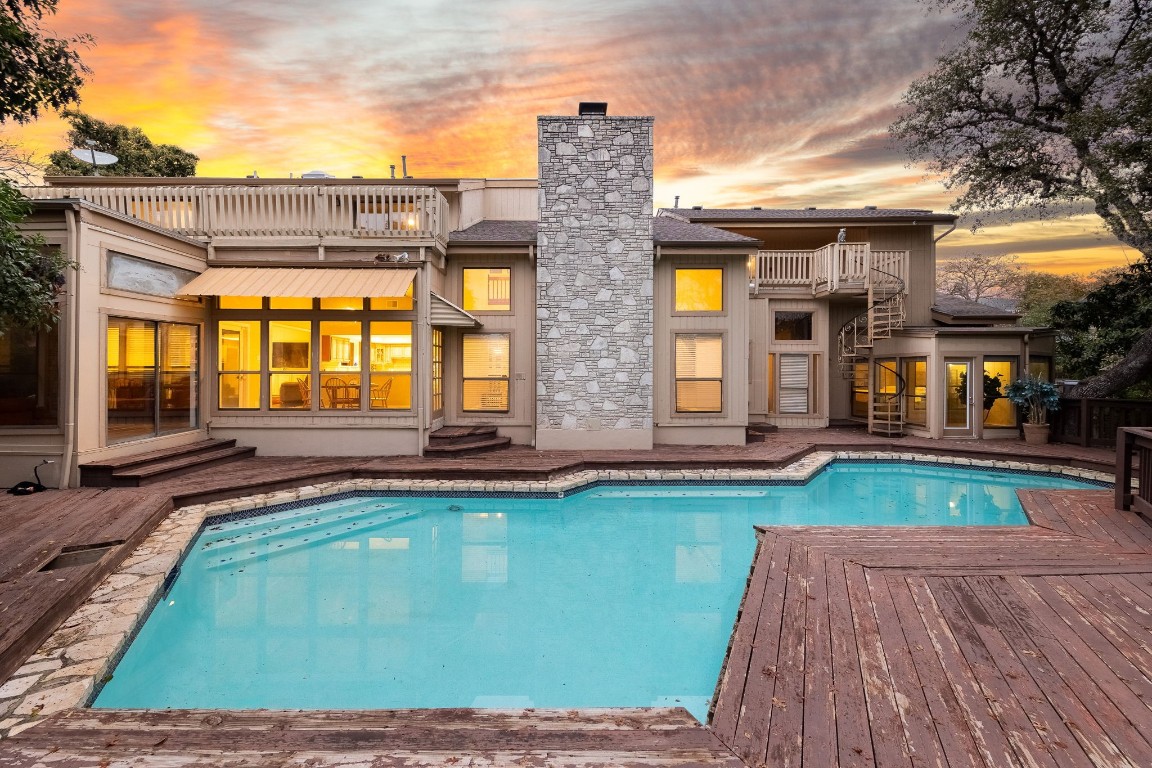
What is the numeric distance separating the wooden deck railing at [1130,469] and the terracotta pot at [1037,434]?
637cm

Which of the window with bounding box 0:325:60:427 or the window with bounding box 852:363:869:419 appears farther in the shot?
the window with bounding box 852:363:869:419

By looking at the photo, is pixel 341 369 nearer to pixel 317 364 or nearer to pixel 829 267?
pixel 317 364

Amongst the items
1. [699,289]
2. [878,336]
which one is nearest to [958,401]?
[878,336]

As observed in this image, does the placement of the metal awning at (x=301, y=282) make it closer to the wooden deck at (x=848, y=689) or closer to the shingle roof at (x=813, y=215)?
the wooden deck at (x=848, y=689)

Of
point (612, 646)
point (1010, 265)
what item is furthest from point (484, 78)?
point (1010, 265)

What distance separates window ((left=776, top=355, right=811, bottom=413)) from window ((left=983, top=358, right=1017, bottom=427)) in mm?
3778

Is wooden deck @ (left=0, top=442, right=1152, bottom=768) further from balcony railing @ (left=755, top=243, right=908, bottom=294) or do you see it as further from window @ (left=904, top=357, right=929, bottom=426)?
balcony railing @ (left=755, top=243, right=908, bottom=294)

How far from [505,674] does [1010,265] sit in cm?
4008

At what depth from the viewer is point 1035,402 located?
38.5 ft

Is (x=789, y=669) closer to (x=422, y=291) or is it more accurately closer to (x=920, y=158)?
(x=422, y=291)

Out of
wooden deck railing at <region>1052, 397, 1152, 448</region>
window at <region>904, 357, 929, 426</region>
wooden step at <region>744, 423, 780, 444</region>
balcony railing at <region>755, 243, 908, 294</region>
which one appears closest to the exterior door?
window at <region>904, 357, 929, 426</region>

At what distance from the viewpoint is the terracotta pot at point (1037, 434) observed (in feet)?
37.9

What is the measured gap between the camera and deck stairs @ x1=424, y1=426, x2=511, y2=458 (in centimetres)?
983

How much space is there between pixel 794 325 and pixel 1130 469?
843cm
